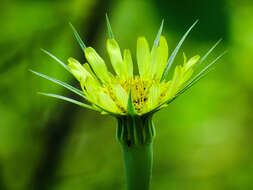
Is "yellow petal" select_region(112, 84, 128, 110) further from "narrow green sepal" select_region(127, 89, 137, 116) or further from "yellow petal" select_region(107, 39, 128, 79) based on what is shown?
"yellow petal" select_region(107, 39, 128, 79)

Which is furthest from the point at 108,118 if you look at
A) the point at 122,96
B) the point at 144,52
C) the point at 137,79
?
the point at 122,96

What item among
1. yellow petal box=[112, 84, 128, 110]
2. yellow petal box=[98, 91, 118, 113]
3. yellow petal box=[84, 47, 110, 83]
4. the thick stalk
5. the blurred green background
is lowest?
the thick stalk

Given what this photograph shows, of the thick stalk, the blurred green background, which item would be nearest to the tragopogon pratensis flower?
the thick stalk

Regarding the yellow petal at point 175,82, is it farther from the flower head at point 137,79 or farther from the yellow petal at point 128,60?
the yellow petal at point 128,60

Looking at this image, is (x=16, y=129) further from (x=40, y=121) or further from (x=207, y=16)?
(x=207, y=16)

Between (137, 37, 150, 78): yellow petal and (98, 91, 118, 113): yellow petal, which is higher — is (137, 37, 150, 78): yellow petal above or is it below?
above

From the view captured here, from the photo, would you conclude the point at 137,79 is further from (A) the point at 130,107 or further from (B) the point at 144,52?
(A) the point at 130,107

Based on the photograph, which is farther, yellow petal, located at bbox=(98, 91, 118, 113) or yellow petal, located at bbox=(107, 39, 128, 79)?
yellow petal, located at bbox=(107, 39, 128, 79)
